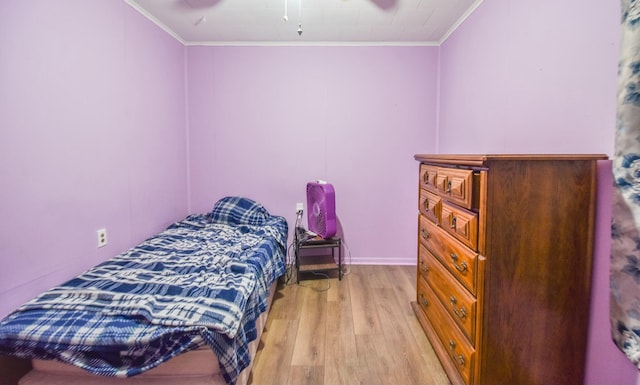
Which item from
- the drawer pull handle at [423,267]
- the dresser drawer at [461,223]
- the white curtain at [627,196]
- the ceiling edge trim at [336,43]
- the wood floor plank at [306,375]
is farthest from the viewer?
the ceiling edge trim at [336,43]

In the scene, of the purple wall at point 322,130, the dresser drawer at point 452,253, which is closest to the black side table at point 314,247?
the purple wall at point 322,130

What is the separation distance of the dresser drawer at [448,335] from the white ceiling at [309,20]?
6.82 feet

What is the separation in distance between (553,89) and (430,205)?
0.83m

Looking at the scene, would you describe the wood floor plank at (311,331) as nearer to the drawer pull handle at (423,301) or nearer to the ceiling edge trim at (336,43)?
the drawer pull handle at (423,301)

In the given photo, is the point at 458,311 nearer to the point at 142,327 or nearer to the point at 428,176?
the point at 428,176

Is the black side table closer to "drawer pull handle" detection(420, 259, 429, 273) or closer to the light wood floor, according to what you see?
the light wood floor

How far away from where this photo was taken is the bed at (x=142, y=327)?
1200mm

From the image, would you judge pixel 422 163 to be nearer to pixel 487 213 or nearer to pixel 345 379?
pixel 487 213

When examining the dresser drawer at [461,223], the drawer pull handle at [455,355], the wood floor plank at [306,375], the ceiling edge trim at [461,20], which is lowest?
the wood floor plank at [306,375]

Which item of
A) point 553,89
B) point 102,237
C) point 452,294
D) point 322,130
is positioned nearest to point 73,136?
point 102,237

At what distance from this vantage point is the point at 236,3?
7.60 feet

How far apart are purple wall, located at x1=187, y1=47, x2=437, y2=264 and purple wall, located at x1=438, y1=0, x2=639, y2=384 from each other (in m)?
0.71

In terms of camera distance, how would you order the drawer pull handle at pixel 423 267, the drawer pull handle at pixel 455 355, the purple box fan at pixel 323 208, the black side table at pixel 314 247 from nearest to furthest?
the drawer pull handle at pixel 455 355 → the drawer pull handle at pixel 423 267 → the purple box fan at pixel 323 208 → the black side table at pixel 314 247

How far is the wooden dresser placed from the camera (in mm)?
1214
